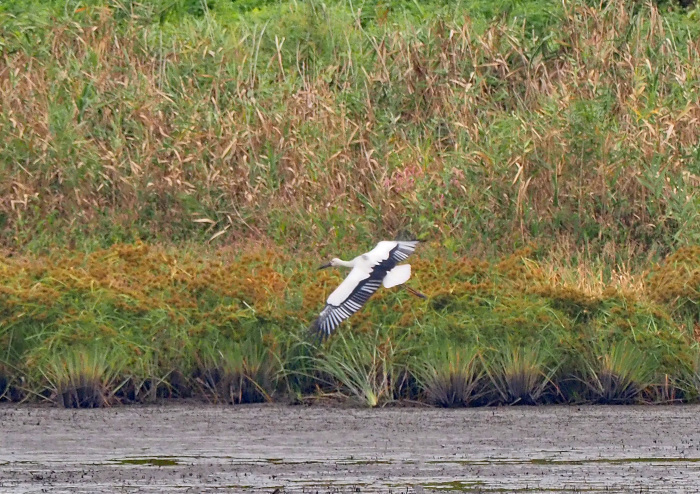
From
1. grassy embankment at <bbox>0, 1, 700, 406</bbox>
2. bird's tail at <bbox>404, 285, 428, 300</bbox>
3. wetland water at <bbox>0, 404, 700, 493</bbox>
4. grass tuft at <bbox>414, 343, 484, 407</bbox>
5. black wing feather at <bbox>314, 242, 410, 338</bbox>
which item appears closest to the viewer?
wetland water at <bbox>0, 404, 700, 493</bbox>

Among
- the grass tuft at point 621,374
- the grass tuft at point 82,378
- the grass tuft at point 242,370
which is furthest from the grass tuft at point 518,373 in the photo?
the grass tuft at point 82,378

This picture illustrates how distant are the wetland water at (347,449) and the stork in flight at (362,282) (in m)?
0.58

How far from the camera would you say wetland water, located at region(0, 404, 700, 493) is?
6883 mm

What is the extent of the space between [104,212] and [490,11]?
15.7ft

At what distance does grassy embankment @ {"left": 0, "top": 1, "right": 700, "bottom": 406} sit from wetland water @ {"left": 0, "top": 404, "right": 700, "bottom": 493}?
1.28ft

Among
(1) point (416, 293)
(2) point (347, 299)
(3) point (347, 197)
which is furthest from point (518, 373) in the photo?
(3) point (347, 197)

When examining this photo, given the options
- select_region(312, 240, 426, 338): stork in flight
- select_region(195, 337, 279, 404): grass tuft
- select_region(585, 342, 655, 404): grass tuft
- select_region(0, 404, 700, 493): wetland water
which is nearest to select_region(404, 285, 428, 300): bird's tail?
select_region(312, 240, 426, 338): stork in flight

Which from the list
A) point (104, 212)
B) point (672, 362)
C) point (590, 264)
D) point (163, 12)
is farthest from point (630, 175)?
point (163, 12)

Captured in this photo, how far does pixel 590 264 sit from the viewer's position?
37.3ft

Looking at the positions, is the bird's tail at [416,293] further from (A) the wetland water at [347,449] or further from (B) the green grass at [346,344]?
(A) the wetland water at [347,449]

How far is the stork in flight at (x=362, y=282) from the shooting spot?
9125 millimetres

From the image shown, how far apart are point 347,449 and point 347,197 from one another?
542 cm

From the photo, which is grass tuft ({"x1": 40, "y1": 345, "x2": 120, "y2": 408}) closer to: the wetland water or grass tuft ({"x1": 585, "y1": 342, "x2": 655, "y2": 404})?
the wetland water

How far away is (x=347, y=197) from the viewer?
13.1 metres
